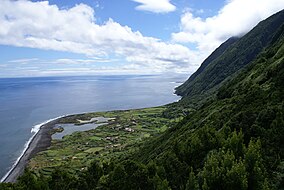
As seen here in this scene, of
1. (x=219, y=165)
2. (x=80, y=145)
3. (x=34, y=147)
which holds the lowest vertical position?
(x=80, y=145)

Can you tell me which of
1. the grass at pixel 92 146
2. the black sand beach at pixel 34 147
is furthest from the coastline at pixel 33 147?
the grass at pixel 92 146

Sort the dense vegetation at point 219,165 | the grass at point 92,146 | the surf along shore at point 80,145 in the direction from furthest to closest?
the grass at point 92,146 < the surf along shore at point 80,145 < the dense vegetation at point 219,165

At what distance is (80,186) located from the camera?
51344 millimetres

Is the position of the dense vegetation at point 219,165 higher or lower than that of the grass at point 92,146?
higher

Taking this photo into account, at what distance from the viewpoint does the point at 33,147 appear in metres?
141

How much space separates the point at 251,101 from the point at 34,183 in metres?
47.8

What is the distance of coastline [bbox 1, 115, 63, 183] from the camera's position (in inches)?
4183

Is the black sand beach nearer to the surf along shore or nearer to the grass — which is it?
the surf along shore

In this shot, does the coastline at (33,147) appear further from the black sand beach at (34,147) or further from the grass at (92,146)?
the grass at (92,146)

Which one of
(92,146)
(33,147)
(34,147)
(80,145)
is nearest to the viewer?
(33,147)

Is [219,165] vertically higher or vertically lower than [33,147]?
higher

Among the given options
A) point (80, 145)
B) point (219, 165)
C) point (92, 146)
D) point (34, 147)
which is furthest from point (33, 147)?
point (219, 165)

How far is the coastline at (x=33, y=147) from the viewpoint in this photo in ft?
349

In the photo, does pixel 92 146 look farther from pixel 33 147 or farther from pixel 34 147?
pixel 33 147
